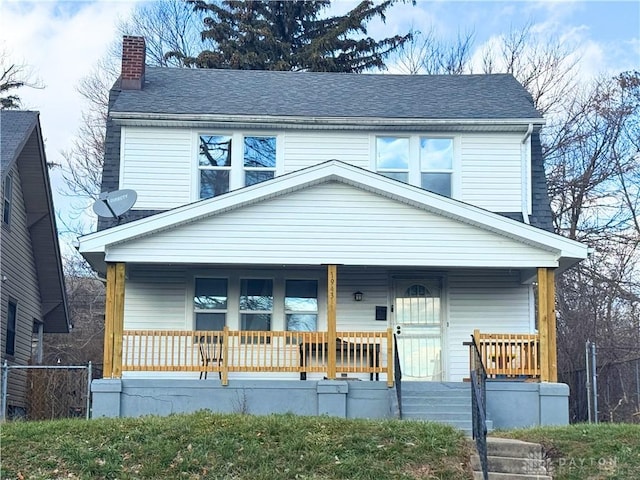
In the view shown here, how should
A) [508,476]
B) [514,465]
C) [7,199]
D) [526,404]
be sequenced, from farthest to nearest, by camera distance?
1. [7,199]
2. [526,404]
3. [514,465]
4. [508,476]

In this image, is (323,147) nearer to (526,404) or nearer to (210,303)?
(210,303)

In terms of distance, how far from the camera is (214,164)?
700 inches

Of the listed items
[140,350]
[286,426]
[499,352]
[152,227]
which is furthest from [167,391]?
[499,352]

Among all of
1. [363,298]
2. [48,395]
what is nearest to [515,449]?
[363,298]

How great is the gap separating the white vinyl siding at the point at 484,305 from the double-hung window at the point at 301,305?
257 cm

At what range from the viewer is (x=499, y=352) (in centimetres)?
→ 1492

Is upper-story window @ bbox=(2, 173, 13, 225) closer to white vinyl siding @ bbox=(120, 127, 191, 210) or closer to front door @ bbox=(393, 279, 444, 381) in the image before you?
white vinyl siding @ bbox=(120, 127, 191, 210)

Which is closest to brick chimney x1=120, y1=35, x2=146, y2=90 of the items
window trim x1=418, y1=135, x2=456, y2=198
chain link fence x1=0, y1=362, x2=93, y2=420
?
chain link fence x1=0, y1=362, x2=93, y2=420

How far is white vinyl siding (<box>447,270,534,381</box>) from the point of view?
17266 mm

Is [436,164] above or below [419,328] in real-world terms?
above

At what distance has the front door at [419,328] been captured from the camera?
1730 cm

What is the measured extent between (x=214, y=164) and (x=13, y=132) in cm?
422

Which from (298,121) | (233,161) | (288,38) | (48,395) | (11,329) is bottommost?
(48,395)

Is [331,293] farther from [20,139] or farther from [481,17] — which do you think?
[481,17]
